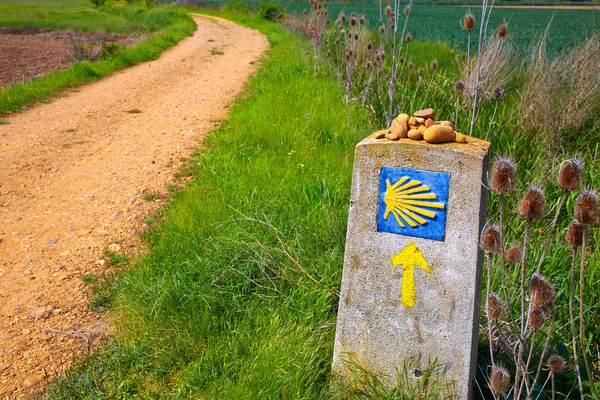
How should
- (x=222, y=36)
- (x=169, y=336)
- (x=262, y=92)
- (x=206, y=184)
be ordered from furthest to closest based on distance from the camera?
(x=222, y=36) → (x=262, y=92) → (x=206, y=184) → (x=169, y=336)

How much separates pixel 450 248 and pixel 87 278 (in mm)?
2456

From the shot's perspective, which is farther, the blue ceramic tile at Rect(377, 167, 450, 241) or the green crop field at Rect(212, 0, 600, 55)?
the green crop field at Rect(212, 0, 600, 55)

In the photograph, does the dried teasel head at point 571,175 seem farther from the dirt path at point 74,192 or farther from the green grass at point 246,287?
the dirt path at point 74,192

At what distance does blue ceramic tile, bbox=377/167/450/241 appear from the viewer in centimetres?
194

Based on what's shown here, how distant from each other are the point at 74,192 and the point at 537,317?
4358mm

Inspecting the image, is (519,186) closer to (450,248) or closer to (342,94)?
(450,248)

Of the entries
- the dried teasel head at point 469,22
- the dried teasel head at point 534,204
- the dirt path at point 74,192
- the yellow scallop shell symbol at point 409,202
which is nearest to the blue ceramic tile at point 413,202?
the yellow scallop shell symbol at point 409,202

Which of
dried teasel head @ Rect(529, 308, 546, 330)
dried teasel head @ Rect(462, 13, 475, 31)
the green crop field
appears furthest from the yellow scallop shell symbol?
the green crop field

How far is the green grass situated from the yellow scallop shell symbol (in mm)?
724

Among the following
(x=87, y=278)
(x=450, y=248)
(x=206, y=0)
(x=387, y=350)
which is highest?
(x=206, y=0)

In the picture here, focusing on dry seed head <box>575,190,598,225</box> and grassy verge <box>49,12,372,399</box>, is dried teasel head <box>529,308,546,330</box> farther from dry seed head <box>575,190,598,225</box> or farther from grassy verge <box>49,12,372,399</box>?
grassy verge <box>49,12,372,399</box>

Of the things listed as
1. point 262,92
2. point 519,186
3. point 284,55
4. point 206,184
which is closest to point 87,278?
point 206,184

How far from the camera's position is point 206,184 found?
462cm

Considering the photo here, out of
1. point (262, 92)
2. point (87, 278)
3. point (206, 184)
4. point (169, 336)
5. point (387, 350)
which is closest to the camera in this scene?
point (387, 350)
